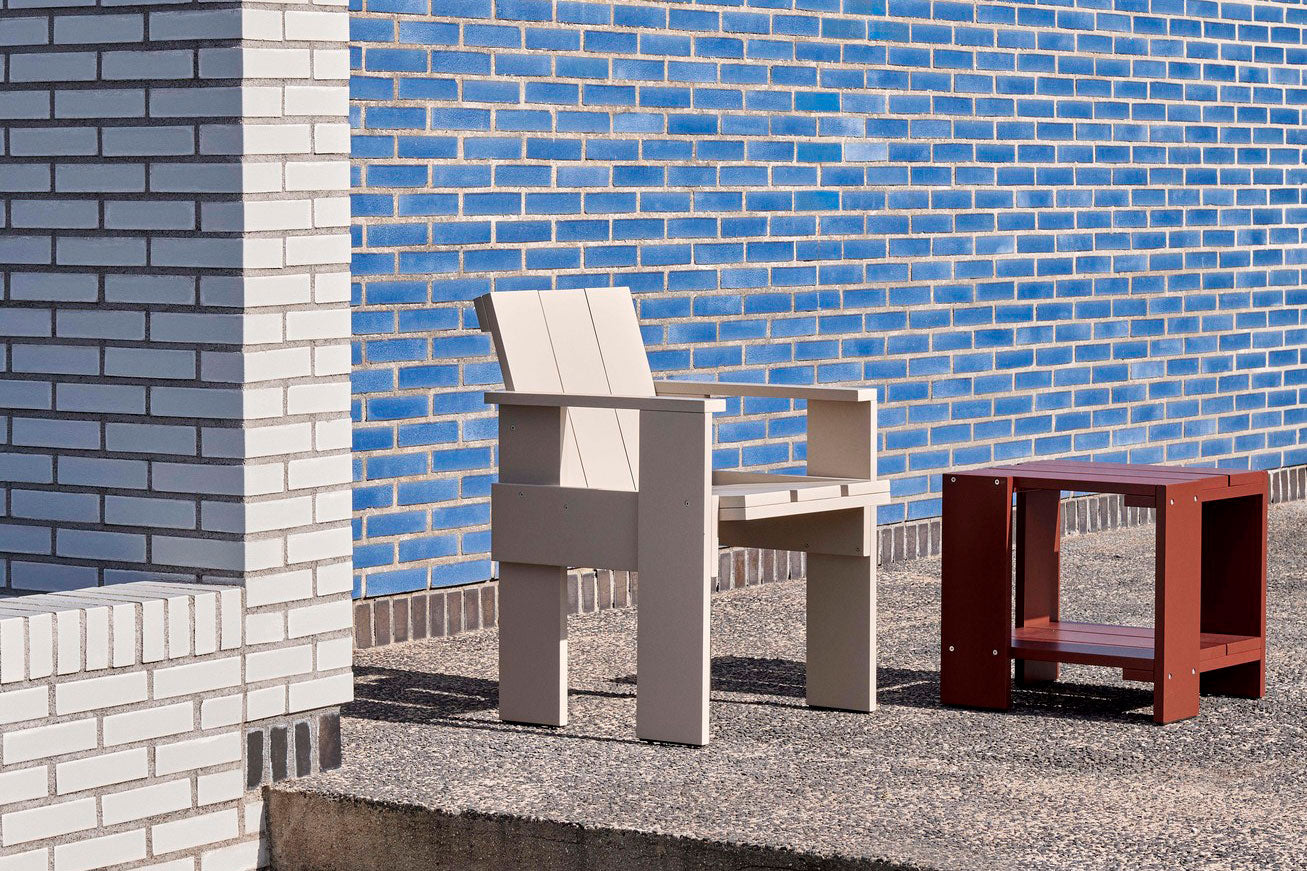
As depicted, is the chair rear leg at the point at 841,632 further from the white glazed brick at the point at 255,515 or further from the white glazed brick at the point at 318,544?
the white glazed brick at the point at 255,515

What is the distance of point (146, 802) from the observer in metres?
3.88

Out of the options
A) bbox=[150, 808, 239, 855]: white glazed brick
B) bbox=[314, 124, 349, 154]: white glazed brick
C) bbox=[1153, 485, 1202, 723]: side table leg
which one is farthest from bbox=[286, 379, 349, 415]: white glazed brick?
bbox=[1153, 485, 1202, 723]: side table leg

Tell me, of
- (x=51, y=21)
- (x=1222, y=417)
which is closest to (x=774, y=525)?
(x=51, y=21)

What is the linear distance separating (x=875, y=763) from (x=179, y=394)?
1581 mm

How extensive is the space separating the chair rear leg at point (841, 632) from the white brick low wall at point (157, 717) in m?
1.25

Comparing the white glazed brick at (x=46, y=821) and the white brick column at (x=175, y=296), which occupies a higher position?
the white brick column at (x=175, y=296)

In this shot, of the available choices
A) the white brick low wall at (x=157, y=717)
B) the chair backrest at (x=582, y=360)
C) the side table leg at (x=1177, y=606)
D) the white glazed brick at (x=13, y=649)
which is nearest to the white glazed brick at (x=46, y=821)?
the white brick low wall at (x=157, y=717)

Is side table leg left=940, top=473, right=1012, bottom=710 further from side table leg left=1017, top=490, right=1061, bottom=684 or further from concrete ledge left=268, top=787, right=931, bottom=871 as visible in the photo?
concrete ledge left=268, top=787, right=931, bottom=871

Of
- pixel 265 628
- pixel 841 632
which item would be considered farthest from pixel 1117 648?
pixel 265 628

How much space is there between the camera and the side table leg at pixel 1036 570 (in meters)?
5.38

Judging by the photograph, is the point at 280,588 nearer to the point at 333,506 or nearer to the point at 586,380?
the point at 333,506

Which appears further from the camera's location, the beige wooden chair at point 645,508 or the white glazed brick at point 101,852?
the beige wooden chair at point 645,508

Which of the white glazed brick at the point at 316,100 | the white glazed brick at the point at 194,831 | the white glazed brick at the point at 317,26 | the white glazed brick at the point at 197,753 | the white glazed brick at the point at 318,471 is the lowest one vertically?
the white glazed brick at the point at 194,831

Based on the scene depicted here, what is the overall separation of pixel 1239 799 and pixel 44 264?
255 cm
